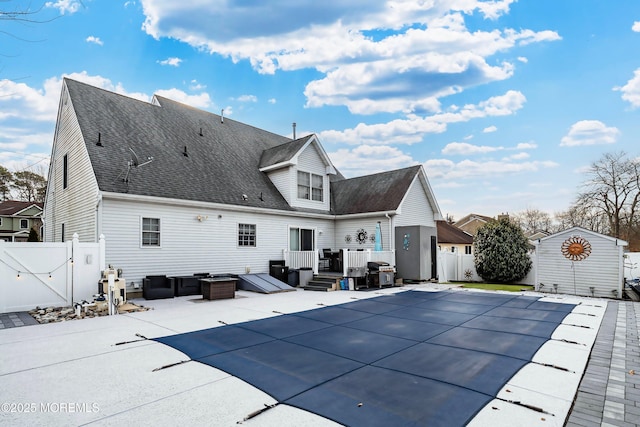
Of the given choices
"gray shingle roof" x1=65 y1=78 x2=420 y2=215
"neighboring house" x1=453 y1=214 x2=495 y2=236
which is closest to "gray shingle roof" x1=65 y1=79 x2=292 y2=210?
"gray shingle roof" x1=65 y1=78 x2=420 y2=215

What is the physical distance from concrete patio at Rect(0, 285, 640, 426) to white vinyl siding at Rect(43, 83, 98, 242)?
16.5ft

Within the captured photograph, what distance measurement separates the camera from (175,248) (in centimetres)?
1165

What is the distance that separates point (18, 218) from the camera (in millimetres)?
36188

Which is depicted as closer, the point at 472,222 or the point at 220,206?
the point at 220,206

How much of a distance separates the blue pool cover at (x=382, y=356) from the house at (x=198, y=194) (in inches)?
228

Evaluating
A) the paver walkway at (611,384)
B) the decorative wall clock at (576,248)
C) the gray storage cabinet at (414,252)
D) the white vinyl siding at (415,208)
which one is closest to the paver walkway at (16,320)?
the paver walkway at (611,384)

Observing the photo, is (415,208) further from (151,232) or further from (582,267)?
(151,232)

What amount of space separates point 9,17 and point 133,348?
4656 millimetres

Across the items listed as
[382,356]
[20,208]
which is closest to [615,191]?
[382,356]

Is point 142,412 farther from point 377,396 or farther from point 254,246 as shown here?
point 254,246

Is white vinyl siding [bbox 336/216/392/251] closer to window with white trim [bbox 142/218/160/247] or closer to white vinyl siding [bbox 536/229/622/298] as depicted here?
white vinyl siding [bbox 536/229/622/298]

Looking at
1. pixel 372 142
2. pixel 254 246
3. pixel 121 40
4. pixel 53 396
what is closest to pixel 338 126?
pixel 372 142

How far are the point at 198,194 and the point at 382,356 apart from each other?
961cm

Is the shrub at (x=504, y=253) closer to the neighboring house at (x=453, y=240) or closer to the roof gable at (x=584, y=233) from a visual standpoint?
the roof gable at (x=584, y=233)
